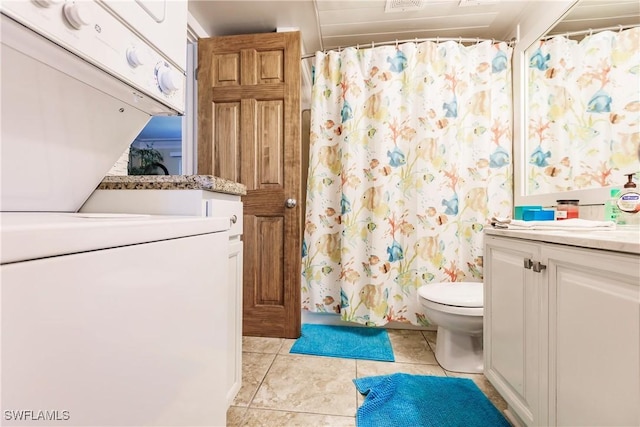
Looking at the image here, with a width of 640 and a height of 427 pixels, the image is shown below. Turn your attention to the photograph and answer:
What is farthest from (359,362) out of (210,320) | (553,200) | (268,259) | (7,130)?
(7,130)

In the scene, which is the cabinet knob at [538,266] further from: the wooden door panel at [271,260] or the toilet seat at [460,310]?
the wooden door panel at [271,260]

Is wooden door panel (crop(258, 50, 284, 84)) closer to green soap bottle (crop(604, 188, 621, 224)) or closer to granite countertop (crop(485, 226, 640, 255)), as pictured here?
granite countertop (crop(485, 226, 640, 255))

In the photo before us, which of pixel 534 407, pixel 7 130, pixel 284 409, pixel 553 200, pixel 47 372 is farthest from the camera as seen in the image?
pixel 553 200

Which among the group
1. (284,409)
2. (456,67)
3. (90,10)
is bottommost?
(284,409)

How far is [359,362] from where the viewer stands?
168 cm

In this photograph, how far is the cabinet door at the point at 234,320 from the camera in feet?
3.64

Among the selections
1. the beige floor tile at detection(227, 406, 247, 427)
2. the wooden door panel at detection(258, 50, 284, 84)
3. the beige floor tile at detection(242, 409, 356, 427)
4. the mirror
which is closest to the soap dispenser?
the mirror

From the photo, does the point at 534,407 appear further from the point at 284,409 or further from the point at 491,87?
the point at 491,87

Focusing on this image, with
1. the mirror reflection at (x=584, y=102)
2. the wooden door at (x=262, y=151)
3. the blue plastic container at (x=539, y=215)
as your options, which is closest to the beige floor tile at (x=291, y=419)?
the wooden door at (x=262, y=151)

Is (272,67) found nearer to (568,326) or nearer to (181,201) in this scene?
(181,201)

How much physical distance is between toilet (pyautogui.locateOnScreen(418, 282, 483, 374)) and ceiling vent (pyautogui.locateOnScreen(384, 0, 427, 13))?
1.78 metres

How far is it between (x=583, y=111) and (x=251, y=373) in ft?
7.14

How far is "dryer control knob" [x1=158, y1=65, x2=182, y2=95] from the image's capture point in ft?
2.65

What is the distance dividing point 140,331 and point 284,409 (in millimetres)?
1017
